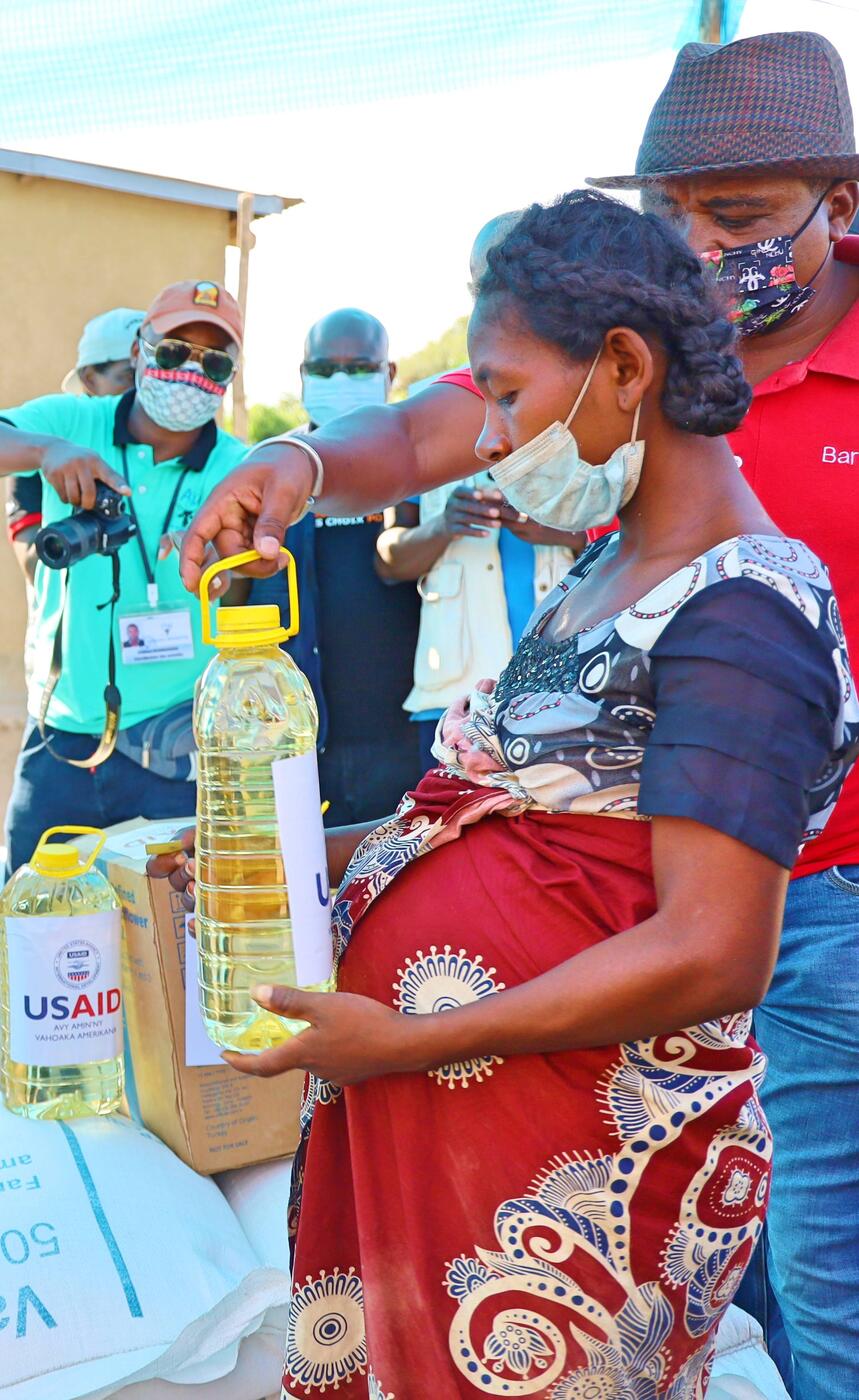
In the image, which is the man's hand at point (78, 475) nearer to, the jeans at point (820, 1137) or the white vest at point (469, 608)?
the white vest at point (469, 608)

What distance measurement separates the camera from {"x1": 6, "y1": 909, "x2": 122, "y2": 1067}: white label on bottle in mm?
2369

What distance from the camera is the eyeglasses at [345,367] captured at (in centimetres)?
450

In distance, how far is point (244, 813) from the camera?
1683 millimetres

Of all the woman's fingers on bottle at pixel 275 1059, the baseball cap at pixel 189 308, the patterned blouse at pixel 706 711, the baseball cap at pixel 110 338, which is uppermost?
the baseball cap at pixel 189 308

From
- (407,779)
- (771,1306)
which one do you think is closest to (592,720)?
(771,1306)

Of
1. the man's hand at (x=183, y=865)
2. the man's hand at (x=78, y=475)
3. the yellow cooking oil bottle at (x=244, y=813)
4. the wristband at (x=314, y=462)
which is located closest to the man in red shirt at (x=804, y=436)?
the wristband at (x=314, y=462)

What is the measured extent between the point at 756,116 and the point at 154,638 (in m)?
2.30

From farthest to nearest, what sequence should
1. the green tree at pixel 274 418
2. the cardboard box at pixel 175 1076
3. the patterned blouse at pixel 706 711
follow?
the green tree at pixel 274 418
the cardboard box at pixel 175 1076
the patterned blouse at pixel 706 711

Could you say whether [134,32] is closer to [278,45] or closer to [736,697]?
[278,45]

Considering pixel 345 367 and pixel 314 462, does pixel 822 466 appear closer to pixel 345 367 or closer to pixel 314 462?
pixel 314 462

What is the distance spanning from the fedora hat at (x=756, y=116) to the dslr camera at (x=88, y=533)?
176cm

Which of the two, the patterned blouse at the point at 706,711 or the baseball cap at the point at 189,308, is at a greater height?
the baseball cap at the point at 189,308

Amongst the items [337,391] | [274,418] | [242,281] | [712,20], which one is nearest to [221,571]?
[712,20]

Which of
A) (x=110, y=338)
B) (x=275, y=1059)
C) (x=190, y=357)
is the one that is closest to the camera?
(x=275, y=1059)
